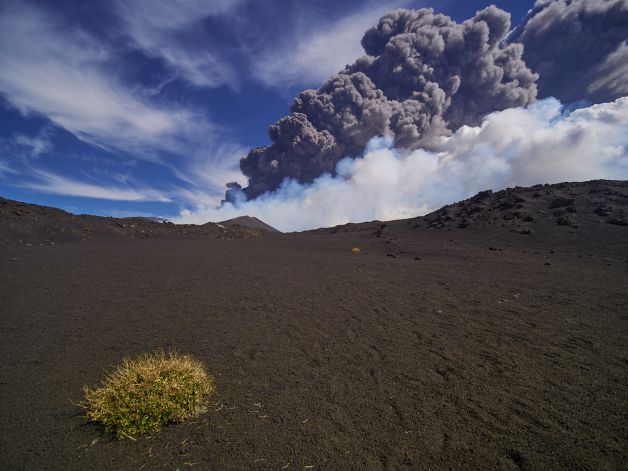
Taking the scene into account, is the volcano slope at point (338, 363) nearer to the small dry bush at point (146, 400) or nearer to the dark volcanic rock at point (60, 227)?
the small dry bush at point (146, 400)

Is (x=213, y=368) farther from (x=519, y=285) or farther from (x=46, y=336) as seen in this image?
(x=519, y=285)

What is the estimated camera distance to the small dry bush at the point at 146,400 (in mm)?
4156

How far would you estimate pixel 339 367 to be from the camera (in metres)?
6.08

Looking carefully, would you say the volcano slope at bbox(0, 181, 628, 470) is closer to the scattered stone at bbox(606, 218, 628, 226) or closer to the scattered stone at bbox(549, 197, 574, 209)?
the scattered stone at bbox(606, 218, 628, 226)

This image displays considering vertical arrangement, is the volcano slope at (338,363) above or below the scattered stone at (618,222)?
below

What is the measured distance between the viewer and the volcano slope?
155 inches

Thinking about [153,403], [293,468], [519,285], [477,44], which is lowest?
[293,468]

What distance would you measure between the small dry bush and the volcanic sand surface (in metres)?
0.17

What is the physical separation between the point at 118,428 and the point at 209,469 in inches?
56.6

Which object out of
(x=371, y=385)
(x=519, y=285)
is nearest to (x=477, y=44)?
(x=519, y=285)

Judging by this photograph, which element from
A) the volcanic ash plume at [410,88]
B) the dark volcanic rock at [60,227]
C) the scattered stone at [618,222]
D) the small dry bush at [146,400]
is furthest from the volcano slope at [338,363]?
the volcanic ash plume at [410,88]

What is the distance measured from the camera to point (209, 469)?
3670 millimetres

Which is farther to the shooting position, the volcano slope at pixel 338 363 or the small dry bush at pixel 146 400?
the small dry bush at pixel 146 400

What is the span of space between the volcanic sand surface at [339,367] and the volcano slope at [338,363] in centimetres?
3
